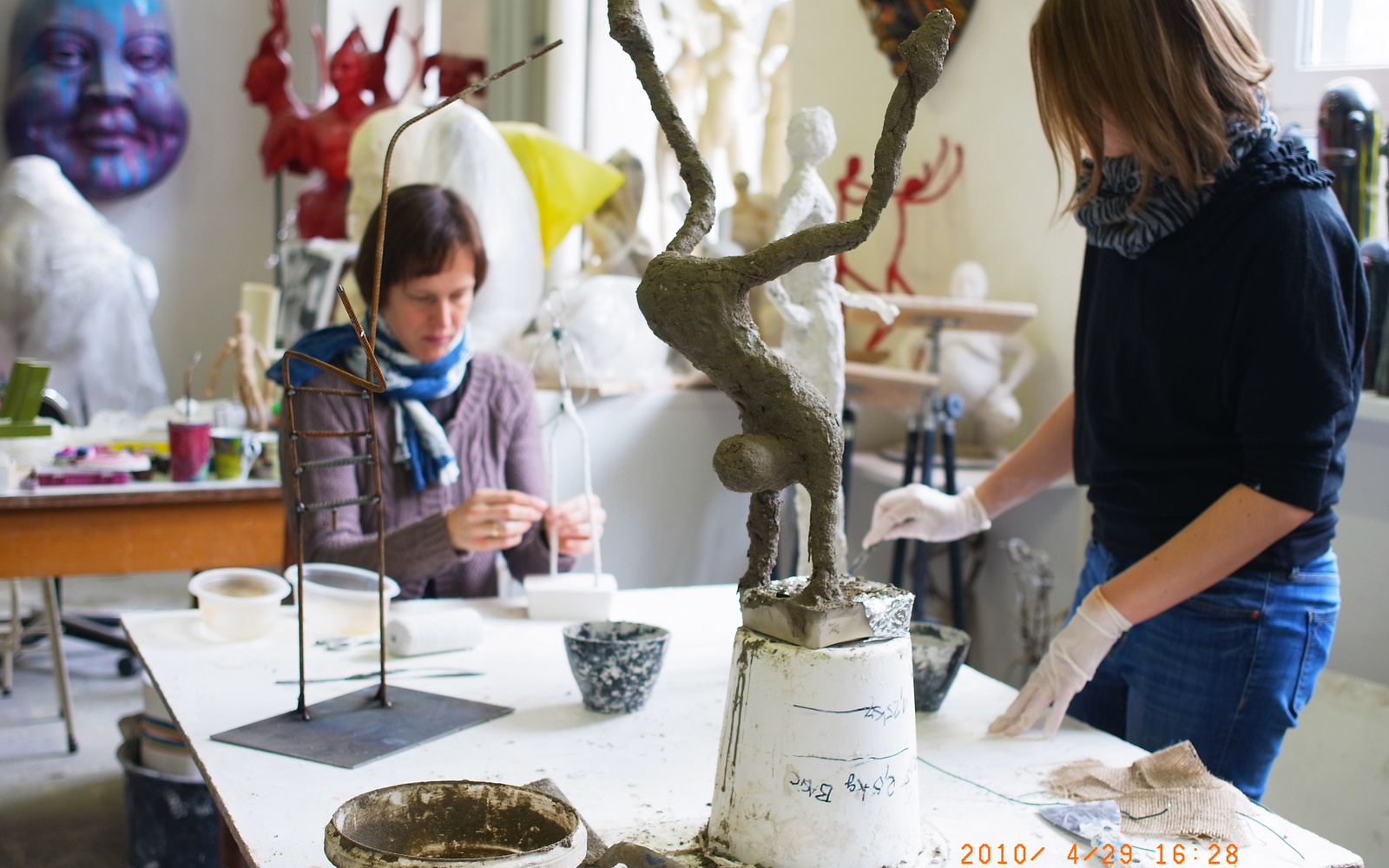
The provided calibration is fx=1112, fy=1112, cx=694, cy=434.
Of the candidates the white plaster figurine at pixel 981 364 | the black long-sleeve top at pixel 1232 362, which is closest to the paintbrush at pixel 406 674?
the black long-sleeve top at pixel 1232 362

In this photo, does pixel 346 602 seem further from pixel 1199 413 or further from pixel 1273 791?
pixel 1273 791

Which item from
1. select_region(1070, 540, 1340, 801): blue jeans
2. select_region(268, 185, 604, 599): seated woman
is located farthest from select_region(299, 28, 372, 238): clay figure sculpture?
select_region(1070, 540, 1340, 801): blue jeans

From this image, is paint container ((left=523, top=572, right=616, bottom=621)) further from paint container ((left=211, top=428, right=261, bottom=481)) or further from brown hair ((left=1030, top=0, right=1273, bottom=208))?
paint container ((left=211, top=428, right=261, bottom=481))

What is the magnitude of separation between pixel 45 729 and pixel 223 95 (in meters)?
3.69

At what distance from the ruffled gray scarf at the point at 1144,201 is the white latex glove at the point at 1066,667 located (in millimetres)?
404

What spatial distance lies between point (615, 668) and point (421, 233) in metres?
0.86

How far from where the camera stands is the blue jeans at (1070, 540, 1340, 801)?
1186 mm

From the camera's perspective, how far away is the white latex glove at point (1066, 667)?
1.14m

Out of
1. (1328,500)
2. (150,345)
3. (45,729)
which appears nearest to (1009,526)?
(1328,500)

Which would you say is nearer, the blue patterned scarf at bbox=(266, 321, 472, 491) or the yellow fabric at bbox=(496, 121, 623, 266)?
the blue patterned scarf at bbox=(266, 321, 472, 491)

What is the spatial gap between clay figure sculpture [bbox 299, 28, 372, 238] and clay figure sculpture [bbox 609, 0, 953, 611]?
353 cm

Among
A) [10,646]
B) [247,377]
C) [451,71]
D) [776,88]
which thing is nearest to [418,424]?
[247,377]

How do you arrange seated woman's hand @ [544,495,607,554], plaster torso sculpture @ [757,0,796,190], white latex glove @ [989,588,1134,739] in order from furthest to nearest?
plaster torso sculpture @ [757,0,796,190] < seated woman's hand @ [544,495,607,554] < white latex glove @ [989,588,1134,739]

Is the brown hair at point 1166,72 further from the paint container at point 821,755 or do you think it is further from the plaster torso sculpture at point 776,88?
the plaster torso sculpture at point 776,88
